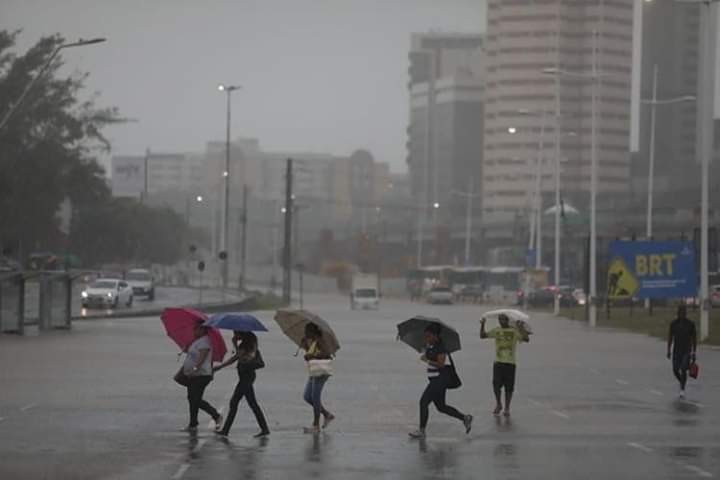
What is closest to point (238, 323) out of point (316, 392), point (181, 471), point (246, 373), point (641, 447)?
point (246, 373)

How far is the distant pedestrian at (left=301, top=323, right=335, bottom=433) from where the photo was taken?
22922mm

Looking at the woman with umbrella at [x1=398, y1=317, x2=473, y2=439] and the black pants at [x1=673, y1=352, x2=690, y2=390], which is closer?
the woman with umbrella at [x1=398, y1=317, x2=473, y2=439]

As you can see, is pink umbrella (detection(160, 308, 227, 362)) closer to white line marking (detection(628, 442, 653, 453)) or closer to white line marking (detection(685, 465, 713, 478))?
white line marking (detection(628, 442, 653, 453))

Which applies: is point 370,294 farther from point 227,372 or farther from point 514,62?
point 514,62

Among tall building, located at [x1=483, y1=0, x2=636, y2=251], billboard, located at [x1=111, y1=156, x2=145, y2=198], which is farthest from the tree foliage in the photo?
tall building, located at [x1=483, y1=0, x2=636, y2=251]

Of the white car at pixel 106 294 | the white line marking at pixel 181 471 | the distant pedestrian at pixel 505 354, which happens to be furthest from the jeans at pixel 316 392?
the white car at pixel 106 294

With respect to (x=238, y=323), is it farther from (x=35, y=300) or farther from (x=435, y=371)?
(x=35, y=300)

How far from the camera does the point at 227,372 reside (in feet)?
121

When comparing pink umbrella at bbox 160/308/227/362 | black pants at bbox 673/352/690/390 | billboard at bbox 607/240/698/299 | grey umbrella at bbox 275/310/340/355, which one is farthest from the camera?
billboard at bbox 607/240/698/299

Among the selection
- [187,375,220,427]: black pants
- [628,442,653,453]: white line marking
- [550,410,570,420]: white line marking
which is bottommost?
[550,410,570,420]: white line marking

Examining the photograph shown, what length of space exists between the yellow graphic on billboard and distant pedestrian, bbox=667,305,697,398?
35470 millimetres

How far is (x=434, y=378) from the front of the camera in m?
22.9

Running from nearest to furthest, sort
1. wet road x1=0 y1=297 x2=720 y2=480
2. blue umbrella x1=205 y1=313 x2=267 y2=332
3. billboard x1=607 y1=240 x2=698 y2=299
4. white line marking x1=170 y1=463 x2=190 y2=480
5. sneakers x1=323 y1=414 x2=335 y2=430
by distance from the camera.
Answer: white line marking x1=170 y1=463 x2=190 y2=480, wet road x1=0 y1=297 x2=720 y2=480, blue umbrella x1=205 y1=313 x2=267 y2=332, sneakers x1=323 y1=414 x2=335 y2=430, billboard x1=607 y1=240 x2=698 y2=299

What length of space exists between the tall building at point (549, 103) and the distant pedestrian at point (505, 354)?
98084 mm
